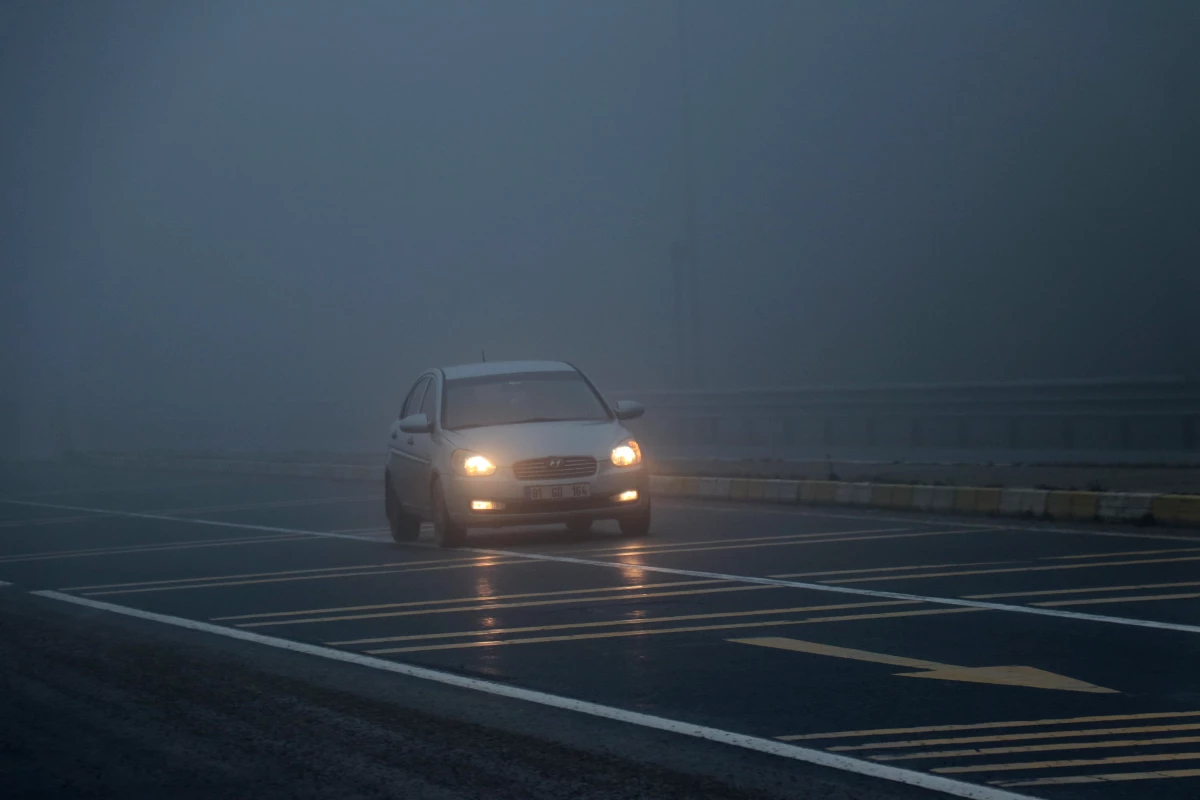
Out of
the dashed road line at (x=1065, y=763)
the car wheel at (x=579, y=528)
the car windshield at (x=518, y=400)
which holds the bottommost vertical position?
the dashed road line at (x=1065, y=763)

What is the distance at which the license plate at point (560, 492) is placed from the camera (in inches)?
529

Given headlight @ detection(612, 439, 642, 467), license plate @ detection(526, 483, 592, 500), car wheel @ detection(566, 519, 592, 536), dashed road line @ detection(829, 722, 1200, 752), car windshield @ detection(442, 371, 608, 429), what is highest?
car windshield @ detection(442, 371, 608, 429)

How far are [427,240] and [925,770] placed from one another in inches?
3844

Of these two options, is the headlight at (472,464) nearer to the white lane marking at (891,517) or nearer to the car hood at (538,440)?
the car hood at (538,440)

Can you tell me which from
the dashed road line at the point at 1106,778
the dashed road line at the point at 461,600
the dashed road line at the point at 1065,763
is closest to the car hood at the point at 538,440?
the dashed road line at the point at 461,600

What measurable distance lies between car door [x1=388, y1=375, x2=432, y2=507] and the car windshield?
25.3 inches

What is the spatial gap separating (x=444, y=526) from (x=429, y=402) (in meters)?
1.71

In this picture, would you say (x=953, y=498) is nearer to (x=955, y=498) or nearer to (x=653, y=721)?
(x=955, y=498)

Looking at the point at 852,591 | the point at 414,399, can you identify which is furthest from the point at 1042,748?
the point at 414,399

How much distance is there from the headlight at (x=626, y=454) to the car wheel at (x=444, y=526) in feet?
4.57

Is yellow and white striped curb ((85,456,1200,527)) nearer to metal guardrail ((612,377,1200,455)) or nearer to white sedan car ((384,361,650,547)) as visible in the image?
white sedan car ((384,361,650,547))

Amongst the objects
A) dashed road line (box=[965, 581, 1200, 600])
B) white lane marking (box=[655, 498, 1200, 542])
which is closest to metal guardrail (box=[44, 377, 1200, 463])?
white lane marking (box=[655, 498, 1200, 542])

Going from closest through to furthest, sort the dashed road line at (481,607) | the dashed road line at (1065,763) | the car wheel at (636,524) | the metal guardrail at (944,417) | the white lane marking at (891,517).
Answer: the dashed road line at (1065,763), the dashed road line at (481,607), the white lane marking at (891,517), the car wheel at (636,524), the metal guardrail at (944,417)

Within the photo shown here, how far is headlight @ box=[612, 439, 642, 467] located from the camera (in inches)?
→ 539
